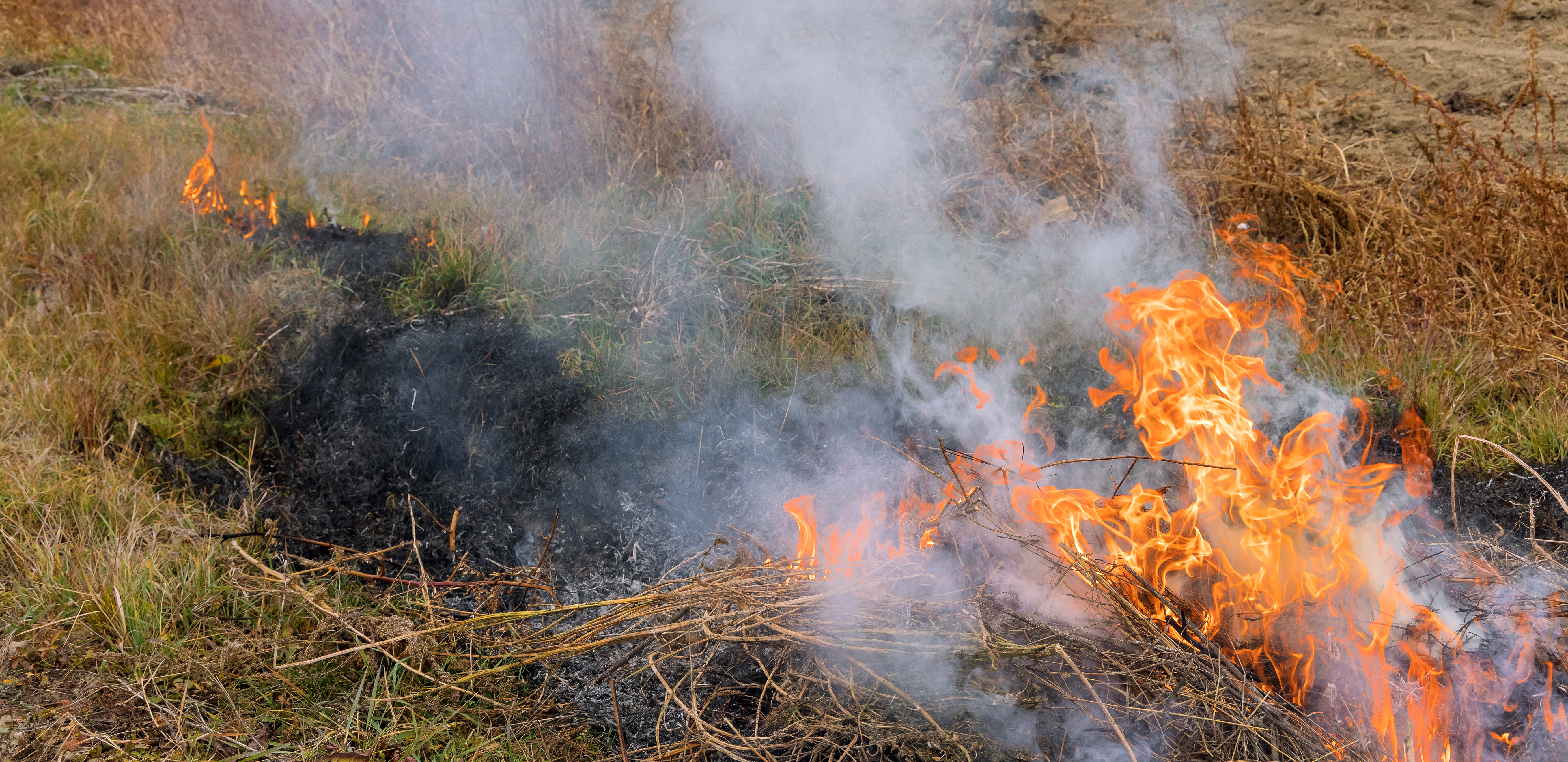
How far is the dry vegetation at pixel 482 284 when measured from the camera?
8.76 feet

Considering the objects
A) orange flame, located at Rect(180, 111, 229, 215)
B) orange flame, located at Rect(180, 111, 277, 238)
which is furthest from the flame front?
orange flame, located at Rect(180, 111, 229, 215)

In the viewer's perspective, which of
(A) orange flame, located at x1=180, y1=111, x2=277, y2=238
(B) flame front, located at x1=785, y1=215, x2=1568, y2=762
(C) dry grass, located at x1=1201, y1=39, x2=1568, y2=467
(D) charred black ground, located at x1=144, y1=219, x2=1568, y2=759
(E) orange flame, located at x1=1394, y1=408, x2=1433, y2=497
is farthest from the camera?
(A) orange flame, located at x1=180, y1=111, x2=277, y2=238

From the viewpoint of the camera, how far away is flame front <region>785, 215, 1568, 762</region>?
258 centimetres

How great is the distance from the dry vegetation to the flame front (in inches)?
16.0

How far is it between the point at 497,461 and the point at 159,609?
1.22m

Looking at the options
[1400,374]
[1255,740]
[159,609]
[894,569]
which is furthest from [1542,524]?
[159,609]

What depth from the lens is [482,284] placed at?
412 cm

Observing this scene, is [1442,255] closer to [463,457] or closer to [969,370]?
[969,370]

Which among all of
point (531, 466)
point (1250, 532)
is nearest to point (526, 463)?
point (531, 466)

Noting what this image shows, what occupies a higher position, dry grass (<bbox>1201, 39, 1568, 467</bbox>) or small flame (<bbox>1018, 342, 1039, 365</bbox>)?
dry grass (<bbox>1201, 39, 1568, 467</bbox>)

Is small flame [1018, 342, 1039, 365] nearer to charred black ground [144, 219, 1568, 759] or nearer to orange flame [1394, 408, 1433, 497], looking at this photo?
charred black ground [144, 219, 1568, 759]

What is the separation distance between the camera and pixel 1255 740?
228cm

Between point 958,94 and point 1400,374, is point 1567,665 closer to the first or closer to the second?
point 1400,374

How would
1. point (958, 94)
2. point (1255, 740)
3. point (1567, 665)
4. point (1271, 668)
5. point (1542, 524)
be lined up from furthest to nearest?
1. point (958, 94)
2. point (1542, 524)
3. point (1271, 668)
4. point (1567, 665)
5. point (1255, 740)
